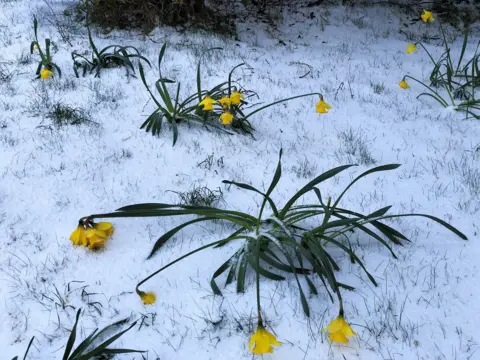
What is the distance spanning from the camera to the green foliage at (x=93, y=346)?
1825 millimetres

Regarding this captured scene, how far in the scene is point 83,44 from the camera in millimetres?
5293

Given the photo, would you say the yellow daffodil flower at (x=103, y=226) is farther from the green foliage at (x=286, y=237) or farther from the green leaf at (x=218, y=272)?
the green leaf at (x=218, y=272)

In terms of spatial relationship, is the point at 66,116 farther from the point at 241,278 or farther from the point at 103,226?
the point at 241,278

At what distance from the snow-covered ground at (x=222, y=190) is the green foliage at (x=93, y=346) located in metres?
0.08

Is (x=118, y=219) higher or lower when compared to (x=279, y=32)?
lower

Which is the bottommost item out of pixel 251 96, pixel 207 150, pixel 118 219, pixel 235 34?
pixel 118 219

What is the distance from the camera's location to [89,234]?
92.4 inches

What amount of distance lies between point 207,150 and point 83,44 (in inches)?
115

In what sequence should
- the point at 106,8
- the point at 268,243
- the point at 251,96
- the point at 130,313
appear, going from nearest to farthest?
the point at 130,313 → the point at 268,243 → the point at 251,96 → the point at 106,8

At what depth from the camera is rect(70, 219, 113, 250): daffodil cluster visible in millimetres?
2336

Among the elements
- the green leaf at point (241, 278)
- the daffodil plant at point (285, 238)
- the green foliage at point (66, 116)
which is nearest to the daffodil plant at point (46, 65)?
the green foliage at point (66, 116)

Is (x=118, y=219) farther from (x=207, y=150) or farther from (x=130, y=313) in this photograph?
(x=207, y=150)

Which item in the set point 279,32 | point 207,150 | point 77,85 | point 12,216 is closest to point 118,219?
point 12,216

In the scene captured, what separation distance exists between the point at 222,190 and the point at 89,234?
40.1 inches
